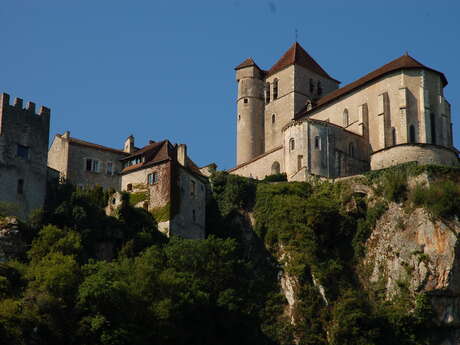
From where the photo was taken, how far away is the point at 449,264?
63.8m

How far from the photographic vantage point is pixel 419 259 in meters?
64.5

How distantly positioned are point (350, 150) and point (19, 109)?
30292mm

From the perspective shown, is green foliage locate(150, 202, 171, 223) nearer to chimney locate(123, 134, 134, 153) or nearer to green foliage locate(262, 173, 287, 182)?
chimney locate(123, 134, 134, 153)

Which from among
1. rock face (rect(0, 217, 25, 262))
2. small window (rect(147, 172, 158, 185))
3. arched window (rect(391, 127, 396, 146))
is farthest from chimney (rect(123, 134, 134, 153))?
arched window (rect(391, 127, 396, 146))

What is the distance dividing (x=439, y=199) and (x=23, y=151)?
29230 mm

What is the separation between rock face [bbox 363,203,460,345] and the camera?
208 ft

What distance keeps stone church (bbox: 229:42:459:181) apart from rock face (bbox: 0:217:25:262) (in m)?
26.2

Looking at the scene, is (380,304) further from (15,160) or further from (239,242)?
(15,160)

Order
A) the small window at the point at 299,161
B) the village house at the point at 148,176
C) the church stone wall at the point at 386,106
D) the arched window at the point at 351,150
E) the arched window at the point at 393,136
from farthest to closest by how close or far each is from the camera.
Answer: the arched window at the point at 351,150, the church stone wall at the point at 386,106, the arched window at the point at 393,136, the small window at the point at 299,161, the village house at the point at 148,176

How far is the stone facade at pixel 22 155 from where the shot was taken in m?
61.3

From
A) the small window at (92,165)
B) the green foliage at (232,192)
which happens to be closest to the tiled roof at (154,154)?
the small window at (92,165)

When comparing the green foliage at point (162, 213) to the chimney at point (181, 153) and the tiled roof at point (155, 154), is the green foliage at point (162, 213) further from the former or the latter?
the chimney at point (181, 153)

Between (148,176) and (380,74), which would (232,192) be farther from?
(380,74)

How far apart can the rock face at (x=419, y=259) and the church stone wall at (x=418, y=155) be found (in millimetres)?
8578
